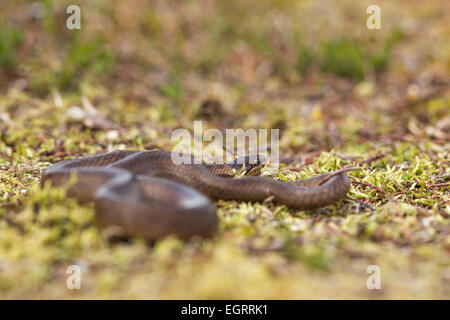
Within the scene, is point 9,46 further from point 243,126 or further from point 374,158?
point 374,158

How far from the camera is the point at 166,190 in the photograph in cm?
434

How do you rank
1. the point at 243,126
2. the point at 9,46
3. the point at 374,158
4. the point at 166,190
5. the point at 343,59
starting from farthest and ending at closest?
the point at 343,59 < the point at 9,46 < the point at 243,126 < the point at 374,158 < the point at 166,190

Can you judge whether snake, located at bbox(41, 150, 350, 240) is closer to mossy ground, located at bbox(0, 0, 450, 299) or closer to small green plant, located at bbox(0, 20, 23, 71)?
mossy ground, located at bbox(0, 0, 450, 299)

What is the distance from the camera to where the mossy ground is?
3.57m

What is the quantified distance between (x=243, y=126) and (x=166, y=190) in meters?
5.39

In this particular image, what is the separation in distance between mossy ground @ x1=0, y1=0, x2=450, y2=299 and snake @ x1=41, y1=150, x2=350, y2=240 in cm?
13

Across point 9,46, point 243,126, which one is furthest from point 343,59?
point 9,46

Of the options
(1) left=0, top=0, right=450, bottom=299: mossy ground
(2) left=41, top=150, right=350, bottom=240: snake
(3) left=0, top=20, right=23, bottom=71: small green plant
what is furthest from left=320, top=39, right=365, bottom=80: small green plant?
(3) left=0, top=20, right=23, bottom=71: small green plant

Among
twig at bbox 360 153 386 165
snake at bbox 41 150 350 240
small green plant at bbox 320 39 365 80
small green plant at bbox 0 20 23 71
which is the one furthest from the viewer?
small green plant at bbox 320 39 365 80

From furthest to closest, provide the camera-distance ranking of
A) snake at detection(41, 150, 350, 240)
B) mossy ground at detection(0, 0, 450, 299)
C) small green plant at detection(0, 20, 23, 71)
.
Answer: small green plant at detection(0, 20, 23, 71) < snake at detection(41, 150, 350, 240) < mossy ground at detection(0, 0, 450, 299)

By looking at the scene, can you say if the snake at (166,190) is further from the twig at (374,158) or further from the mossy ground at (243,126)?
the twig at (374,158)

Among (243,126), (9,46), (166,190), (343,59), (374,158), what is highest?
(9,46)

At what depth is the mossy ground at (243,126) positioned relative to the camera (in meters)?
3.57

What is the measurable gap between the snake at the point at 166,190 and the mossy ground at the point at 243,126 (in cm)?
13
